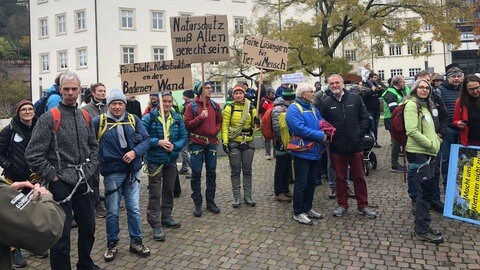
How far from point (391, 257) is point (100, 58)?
41827mm

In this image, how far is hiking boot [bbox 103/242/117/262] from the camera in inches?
193

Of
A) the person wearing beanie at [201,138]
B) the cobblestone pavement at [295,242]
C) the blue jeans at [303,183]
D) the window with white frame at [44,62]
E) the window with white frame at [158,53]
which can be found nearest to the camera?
the cobblestone pavement at [295,242]

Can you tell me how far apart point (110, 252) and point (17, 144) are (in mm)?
1620

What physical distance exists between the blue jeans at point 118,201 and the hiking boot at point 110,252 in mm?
58

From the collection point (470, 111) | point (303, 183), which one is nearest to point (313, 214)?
point (303, 183)

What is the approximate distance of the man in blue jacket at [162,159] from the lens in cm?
557

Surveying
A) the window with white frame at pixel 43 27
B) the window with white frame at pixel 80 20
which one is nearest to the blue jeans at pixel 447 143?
the window with white frame at pixel 80 20

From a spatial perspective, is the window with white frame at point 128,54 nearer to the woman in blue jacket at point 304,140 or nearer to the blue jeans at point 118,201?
the woman in blue jacket at point 304,140

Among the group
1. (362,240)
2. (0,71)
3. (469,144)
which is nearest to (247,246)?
(362,240)

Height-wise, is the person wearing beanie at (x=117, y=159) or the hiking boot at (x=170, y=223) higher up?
the person wearing beanie at (x=117, y=159)

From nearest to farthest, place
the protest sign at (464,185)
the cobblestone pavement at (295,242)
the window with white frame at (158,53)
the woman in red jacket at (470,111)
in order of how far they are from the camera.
→ the cobblestone pavement at (295,242) → the protest sign at (464,185) → the woman in red jacket at (470,111) → the window with white frame at (158,53)

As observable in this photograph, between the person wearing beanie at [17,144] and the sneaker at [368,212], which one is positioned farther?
the sneaker at [368,212]

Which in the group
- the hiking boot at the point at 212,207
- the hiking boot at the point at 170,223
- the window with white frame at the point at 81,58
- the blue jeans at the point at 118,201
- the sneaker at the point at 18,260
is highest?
the window with white frame at the point at 81,58

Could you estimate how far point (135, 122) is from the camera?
5.11 metres
